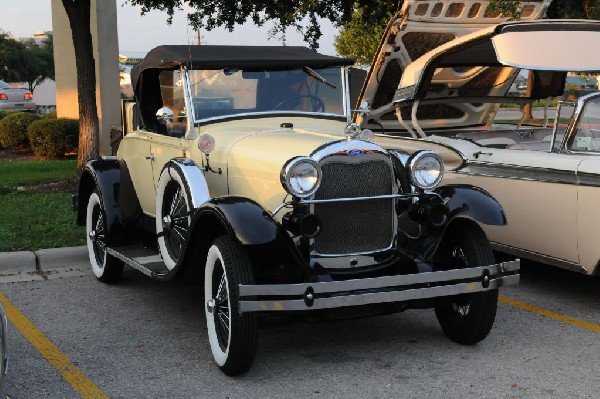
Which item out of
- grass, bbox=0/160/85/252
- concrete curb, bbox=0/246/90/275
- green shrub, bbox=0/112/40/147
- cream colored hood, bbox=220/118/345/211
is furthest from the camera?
green shrub, bbox=0/112/40/147

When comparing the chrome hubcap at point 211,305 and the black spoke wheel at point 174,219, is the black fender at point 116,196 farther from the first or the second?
the chrome hubcap at point 211,305

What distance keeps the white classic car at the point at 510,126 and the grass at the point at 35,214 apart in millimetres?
3321

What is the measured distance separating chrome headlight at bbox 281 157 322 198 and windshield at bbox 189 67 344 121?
1.60 m

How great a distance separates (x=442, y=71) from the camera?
8.72m

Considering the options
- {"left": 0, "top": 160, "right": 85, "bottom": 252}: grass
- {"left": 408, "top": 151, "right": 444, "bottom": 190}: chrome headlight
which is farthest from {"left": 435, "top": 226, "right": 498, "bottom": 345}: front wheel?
{"left": 0, "top": 160, "right": 85, "bottom": 252}: grass

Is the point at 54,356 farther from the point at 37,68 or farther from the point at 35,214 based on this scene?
the point at 37,68

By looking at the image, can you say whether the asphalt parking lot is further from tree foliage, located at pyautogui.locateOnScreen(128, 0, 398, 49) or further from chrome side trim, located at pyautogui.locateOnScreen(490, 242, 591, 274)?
tree foliage, located at pyautogui.locateOnScreen(128, 0, 398, 49)

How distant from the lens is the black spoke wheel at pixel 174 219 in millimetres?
5984

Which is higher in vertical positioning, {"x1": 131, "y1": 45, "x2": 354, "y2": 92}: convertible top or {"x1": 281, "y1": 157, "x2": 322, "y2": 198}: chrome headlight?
{"x1": 131, "y1": 45, "x2": 354, "y2": 92}: convertible top

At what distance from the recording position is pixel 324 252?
207 inches

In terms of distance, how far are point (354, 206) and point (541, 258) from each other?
7.11 feet

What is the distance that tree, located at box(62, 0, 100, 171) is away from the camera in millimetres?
12023

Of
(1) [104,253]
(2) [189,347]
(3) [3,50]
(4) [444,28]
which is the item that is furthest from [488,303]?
(3) [3,50]

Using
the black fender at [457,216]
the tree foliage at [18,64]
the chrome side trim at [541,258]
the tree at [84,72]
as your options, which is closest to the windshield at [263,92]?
the black fender at [457,216]
